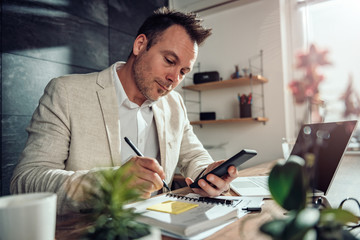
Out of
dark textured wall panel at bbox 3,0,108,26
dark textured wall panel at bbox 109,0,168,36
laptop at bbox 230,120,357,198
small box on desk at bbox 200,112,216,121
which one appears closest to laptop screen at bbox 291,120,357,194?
laptop at bbox 230,120,357,198

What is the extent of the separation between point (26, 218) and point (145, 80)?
1.03 m

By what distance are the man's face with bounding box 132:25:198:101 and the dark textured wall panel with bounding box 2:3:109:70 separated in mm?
956

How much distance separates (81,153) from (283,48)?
2.04 metres

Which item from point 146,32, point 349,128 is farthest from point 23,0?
point 349,128

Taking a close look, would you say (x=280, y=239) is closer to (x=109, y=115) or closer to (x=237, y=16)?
(x=109, y=115)

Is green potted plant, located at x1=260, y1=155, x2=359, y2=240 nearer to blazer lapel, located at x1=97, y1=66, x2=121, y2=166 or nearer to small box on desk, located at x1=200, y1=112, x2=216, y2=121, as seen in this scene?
blazer lapel, located at x1=97, y1=66, x2=121, y2=166

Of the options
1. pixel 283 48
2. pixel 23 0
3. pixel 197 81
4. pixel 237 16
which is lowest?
pixel 197 81

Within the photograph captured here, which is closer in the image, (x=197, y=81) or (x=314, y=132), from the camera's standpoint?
(x=314, y=132)

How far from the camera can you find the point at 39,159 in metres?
0.94

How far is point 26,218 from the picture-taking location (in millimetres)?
374

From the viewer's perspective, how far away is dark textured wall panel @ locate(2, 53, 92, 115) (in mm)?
1685

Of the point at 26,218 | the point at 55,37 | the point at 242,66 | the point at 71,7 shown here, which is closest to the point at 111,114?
the point at 26,218

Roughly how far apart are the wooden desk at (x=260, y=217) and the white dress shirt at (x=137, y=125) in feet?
1.46

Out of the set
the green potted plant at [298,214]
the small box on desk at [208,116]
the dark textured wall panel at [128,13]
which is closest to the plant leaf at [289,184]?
the green potted plant at [298,214]
